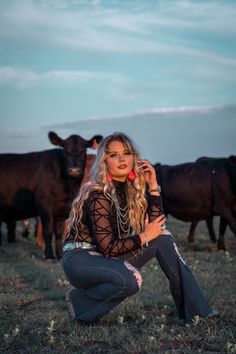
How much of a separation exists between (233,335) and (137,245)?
3.53 feet

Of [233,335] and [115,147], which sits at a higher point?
[115,147]

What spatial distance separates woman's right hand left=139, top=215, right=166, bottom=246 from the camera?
5.30 meters

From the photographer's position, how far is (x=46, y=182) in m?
11.7

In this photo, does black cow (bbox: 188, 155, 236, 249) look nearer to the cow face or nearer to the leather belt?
the cow face

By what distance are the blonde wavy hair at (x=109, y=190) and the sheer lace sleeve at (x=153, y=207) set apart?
5 cm

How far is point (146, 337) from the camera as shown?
488 cm

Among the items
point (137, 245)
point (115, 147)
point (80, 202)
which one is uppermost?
point (115, 147)

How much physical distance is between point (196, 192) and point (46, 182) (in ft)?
11.6

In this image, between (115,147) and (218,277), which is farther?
(218,277)

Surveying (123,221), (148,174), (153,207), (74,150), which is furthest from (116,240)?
(74,150)

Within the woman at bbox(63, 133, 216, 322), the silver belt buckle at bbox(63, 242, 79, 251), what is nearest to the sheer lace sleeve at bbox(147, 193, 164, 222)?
the woman at bbox(63, 133, 216, 322)

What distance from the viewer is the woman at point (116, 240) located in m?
5.25

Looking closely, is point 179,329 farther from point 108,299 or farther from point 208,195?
point 208,195

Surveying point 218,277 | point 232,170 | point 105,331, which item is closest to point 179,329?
point 105,331
